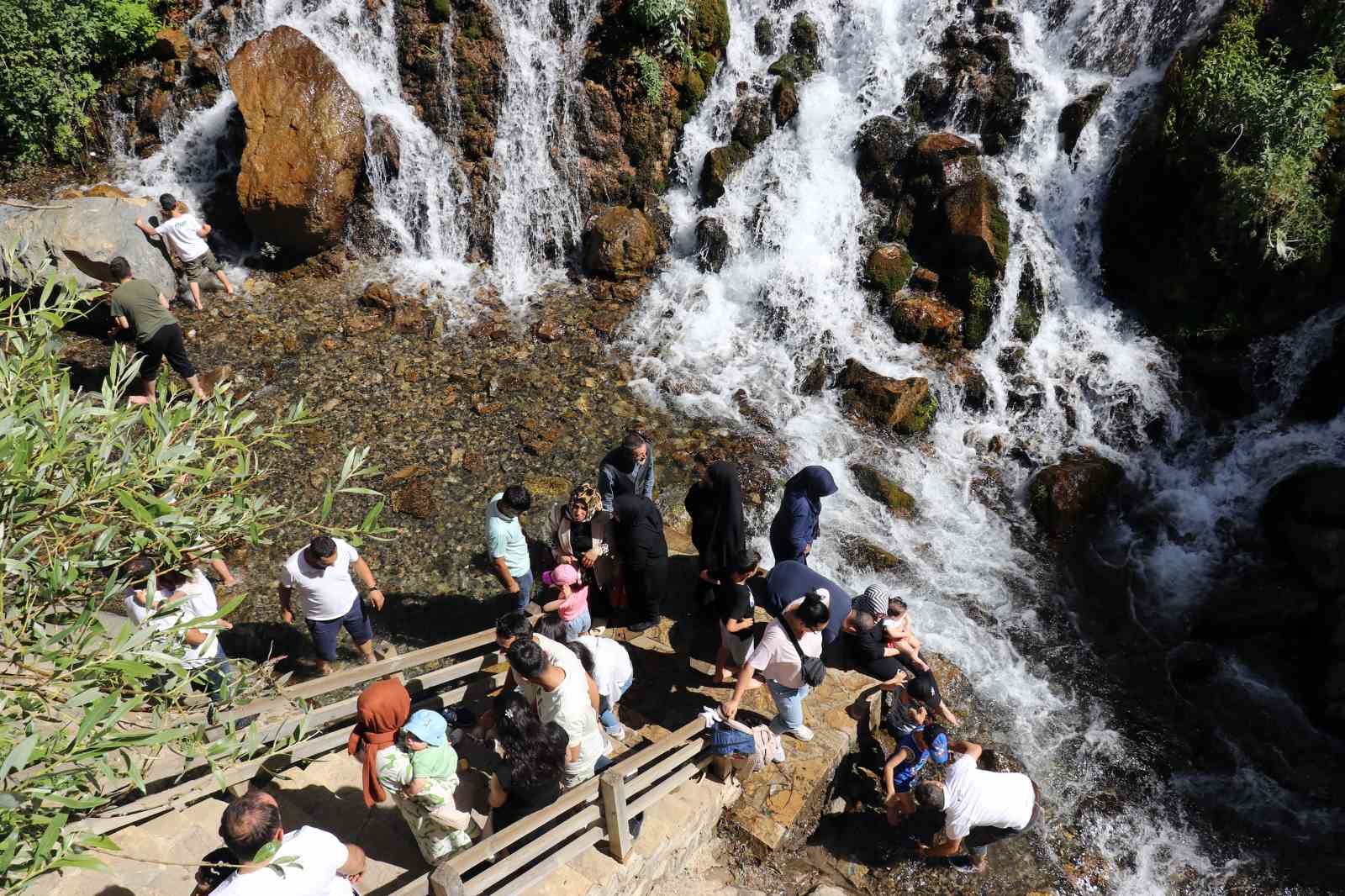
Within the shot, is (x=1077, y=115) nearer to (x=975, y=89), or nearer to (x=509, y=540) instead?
(x=975, y=89)

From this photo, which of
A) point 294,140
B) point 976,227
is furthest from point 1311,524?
point 294,140

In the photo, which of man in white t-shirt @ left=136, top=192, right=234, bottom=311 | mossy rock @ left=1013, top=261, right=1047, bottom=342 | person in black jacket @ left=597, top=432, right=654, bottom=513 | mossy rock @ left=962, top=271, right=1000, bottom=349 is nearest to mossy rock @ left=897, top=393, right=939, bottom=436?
mossy rock @ left=962, top=271, right=1000, bottom=349

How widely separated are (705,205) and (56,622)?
1301cm

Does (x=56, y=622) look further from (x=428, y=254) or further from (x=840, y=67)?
(x=840, y=67)

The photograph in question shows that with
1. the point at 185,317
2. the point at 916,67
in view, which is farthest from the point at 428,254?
the point at 916,67

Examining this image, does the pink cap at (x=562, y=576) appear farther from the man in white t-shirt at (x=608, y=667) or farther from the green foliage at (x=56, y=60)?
the green foliage at (x=56, y=60)

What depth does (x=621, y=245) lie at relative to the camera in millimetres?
14406

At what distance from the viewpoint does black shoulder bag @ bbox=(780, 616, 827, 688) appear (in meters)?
6.22

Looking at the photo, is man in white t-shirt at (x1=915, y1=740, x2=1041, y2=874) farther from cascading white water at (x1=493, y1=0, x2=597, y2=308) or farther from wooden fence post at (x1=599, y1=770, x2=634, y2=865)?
cascading white water at (x1=493, y1=0, x2=597, y2=308)

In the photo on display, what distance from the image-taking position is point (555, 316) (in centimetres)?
1373

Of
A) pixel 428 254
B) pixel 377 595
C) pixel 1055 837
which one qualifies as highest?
pixel 428 254

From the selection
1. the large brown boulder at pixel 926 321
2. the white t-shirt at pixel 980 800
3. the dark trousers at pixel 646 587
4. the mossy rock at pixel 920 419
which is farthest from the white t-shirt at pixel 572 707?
the large brown boulder at pixel 926 321

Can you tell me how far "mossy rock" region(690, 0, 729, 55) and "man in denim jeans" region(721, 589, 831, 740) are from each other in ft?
42.0

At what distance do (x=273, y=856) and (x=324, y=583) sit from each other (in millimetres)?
2865
